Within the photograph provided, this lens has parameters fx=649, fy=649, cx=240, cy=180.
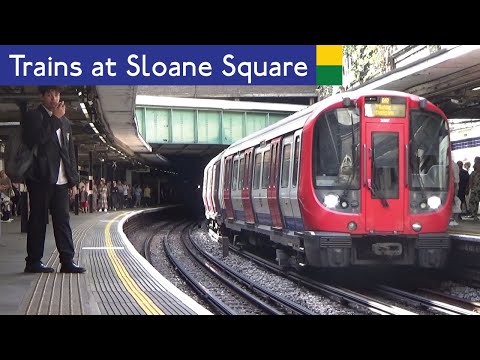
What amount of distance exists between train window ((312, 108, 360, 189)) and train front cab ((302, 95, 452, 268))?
0.01 metres

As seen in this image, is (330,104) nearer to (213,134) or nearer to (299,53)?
(299,53)

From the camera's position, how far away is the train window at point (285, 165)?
10.9m

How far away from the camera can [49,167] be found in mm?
6668

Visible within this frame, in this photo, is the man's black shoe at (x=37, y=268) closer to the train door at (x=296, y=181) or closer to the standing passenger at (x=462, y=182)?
the train door at (x=296, y=181)

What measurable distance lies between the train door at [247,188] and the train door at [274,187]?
192 centimetres

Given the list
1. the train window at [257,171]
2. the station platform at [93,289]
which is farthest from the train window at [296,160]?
the train window at [257,171]

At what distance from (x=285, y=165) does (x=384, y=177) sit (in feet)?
6.43

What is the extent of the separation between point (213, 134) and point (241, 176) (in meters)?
13.3

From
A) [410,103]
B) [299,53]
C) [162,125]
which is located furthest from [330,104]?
[162,125]

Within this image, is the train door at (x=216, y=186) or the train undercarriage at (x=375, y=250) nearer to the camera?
the train undercarriage at (x=375, y=250)

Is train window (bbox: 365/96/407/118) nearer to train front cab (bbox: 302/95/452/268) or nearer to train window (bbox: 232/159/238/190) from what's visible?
train front cab (bbox: 302/95/452/268)

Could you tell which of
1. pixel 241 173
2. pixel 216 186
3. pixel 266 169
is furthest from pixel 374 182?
pixel 216 186

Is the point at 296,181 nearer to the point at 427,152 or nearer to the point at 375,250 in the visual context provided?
the point at 375,250

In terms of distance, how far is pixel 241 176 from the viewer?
15.4 m
